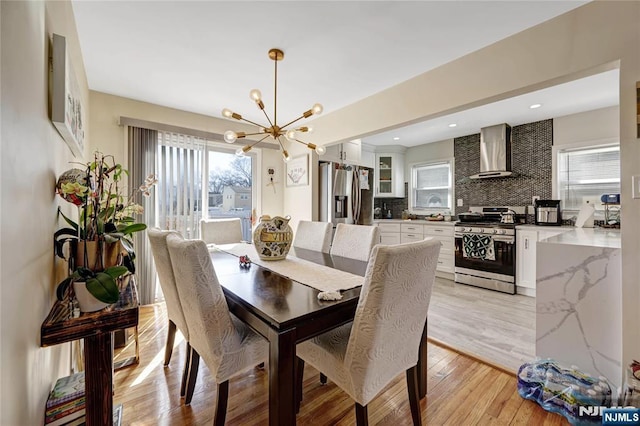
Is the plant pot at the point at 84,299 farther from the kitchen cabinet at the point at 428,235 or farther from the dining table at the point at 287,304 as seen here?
the kitchen cabinet at the point at 428,235

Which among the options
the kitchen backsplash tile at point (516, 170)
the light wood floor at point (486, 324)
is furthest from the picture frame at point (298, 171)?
the kitchen backsplash tile at point (516, 170)

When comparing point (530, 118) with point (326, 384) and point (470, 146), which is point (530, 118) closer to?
point (470, 146)

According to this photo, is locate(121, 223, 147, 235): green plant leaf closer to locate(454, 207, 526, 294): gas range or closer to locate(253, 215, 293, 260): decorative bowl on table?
locate(253, 215, 293, 260): decorative bowl on table

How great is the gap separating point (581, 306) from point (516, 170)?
2.95 m

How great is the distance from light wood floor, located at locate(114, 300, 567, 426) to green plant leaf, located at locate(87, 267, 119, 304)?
1029 mm

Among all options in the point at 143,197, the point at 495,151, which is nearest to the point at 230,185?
the point at 143,197

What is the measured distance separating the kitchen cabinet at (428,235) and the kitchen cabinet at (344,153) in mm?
1181

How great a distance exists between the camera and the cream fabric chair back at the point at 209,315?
3.88 feet

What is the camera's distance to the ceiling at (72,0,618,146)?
1709 mm

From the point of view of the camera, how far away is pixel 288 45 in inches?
81.5

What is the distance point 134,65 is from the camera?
235 centimetres

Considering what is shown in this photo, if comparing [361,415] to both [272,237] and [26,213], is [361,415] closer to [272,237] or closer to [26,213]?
[272,237]

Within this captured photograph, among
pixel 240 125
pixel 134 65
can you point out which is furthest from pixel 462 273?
pixel 134 65

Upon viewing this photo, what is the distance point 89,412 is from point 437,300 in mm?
3322
